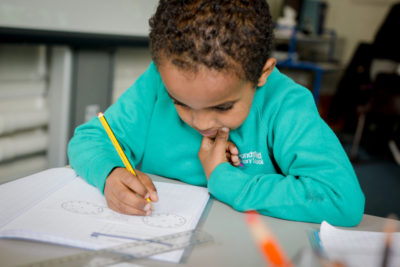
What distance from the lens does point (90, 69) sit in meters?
1.73

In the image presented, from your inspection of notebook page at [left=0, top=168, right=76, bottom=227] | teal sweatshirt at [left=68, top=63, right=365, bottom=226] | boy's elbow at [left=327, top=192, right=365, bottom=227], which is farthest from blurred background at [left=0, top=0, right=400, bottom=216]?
boy's elbow at [left=327, top=192, right=365, bottom=227]

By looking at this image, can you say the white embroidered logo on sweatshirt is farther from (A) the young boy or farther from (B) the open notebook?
(B) the open notebook

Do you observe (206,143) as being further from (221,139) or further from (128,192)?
(128,192)

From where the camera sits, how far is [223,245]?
50 centimetres

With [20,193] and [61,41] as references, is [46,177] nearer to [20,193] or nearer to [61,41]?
[20,193]

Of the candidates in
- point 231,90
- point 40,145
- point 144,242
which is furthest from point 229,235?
point 40,145

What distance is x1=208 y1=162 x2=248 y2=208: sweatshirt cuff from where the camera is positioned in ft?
2.11

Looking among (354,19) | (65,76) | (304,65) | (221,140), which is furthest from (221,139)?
(354,19)

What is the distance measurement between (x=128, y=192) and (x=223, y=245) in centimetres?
18

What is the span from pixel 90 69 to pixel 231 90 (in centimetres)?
126

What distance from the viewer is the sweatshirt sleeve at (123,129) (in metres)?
0.75

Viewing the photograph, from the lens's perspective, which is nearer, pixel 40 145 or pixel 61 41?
pixel 61 41

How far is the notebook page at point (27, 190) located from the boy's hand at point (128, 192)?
10 cm

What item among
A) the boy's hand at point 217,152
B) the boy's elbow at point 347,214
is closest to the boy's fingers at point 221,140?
the boy's hand at point 217,152
